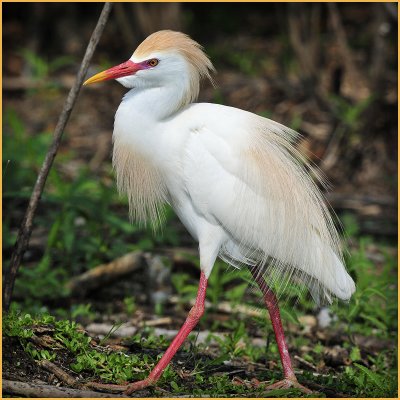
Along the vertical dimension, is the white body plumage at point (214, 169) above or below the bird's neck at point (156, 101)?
below

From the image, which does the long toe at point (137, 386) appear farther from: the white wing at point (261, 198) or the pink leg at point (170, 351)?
the white wing at point (261, 198)

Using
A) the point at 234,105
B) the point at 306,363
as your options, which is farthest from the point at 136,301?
the point at 234,105

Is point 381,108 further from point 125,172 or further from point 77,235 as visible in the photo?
point 125,172

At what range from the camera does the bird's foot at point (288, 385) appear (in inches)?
164

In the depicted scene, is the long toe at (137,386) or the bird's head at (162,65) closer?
the long toe at (137,386)

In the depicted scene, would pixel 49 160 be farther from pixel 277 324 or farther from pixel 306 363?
pixel 306 363

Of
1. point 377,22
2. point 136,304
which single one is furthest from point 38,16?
point 136,304

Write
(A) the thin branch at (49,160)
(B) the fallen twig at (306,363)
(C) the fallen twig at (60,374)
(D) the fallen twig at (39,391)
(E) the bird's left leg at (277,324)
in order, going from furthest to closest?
(B) the fallen twig at (306,363), (A) the thin branch at (49,160), (E) the bird's left leg at (277,324), (C) the fallen twig at (60,374), (D) the fallen twig at (39,391)

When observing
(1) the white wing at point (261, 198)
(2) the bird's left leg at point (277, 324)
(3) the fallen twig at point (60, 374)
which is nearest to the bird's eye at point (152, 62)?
(1) the white wing at point (261, 198)

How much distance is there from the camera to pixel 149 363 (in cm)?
423

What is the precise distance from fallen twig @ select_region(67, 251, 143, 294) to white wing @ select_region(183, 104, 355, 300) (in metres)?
1.85

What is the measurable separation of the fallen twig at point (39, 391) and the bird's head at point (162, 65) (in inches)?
58.5

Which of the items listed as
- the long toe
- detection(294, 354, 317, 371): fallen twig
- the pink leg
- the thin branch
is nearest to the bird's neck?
the thin branch

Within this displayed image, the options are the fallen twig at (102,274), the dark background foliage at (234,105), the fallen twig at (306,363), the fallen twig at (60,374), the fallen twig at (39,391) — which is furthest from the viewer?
the fallen twig at (102,274)
